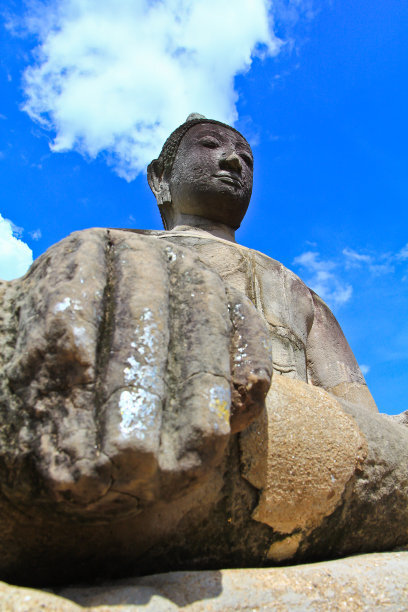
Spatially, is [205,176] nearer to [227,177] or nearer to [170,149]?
[227,177]

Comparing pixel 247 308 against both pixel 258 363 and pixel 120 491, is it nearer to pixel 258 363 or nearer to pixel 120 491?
pixel 258 363

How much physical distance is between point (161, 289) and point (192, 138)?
255 cm

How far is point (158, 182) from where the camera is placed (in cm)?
412

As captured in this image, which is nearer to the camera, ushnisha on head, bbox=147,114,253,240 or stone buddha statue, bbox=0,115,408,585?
stone buddha statue, bbox=0,115,408,585

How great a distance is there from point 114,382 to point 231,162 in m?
2.58

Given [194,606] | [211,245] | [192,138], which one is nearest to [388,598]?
[194,606]

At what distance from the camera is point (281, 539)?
1754 millimetres

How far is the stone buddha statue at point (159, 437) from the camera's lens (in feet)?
4.35

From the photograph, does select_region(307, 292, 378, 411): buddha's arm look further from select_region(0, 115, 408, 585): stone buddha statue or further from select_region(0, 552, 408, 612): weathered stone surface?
select_region(0, 552, 408, 612): weathered stone surface

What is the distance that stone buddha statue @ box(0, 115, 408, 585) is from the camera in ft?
4.35

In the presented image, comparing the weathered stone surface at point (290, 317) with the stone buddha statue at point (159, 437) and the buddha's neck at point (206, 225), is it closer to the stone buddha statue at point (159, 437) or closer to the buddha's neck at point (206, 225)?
the buddha's neck at point (206, 225)

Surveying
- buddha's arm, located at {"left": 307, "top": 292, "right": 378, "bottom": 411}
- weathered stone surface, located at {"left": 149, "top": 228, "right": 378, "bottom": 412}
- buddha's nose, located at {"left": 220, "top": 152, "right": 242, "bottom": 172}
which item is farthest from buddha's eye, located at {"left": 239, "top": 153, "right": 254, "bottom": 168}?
buddha's arm, located at {"left": 307, "top": 292, "right": 378, "bottom": 411}

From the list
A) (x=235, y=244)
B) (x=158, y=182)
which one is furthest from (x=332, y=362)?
(x=158, y=182)

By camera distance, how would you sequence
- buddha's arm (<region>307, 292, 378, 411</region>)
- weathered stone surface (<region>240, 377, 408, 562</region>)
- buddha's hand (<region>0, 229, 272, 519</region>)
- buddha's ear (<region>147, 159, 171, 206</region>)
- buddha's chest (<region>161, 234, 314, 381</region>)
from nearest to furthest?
buddha's hand (<region>0, 229, 272, 519</region>) < weathered stone surface (<region>240, 377, 408, 562</region>) < buddha's chest (<region>161, 234, 314, 381</region>) < buddha's arm (<region>307, 292, 378, 411</region>) < buddha's ear (<region>147, 159, 171, 206</region>)
